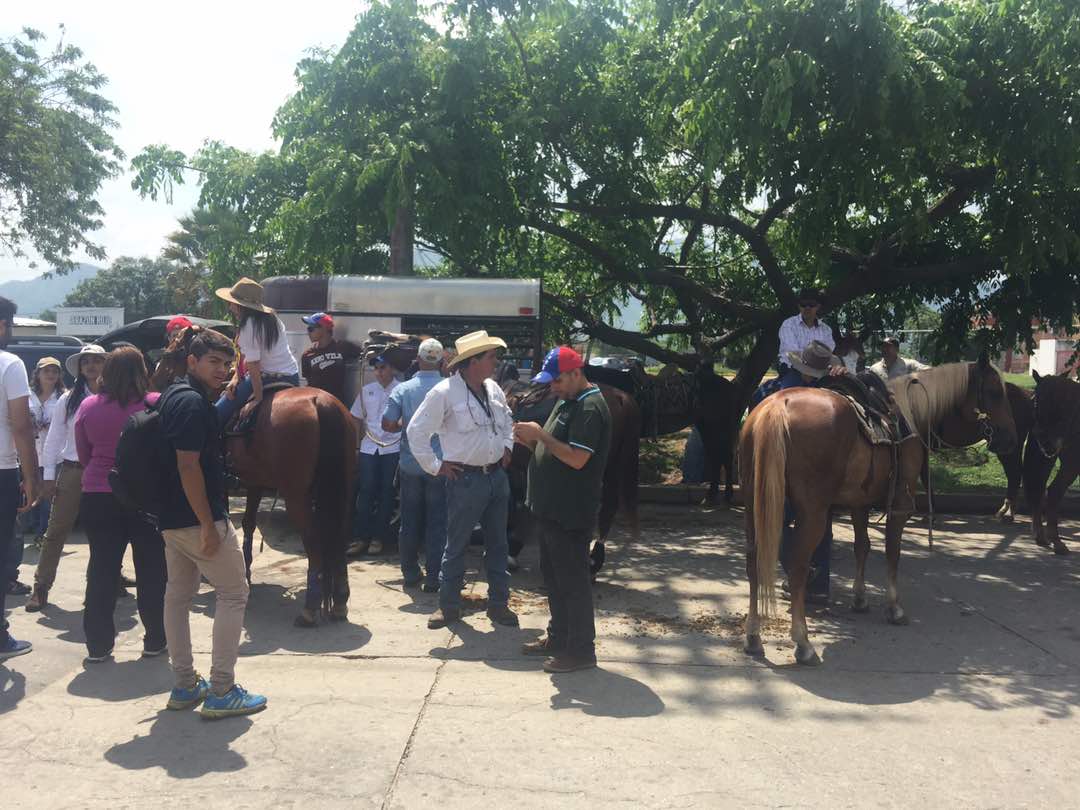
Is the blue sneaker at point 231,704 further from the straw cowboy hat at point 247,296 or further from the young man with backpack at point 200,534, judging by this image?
the straw cowboy hat at point 247,296

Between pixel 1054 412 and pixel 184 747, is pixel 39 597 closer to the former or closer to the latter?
pixel 184 747

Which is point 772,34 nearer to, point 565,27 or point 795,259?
point 565,27

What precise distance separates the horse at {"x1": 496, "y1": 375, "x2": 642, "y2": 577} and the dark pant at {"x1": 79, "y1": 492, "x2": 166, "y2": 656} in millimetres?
3234

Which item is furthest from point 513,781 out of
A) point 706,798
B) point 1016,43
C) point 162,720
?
point 1016,43

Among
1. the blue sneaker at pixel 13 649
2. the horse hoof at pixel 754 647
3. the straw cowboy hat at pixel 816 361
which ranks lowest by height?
the blue sneaker at pixel 13 649

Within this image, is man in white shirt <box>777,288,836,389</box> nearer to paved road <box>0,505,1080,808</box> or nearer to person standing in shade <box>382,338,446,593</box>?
paved road <box>0,505,1080,808</box>

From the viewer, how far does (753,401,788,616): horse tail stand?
5488 mm

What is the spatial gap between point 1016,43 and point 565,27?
199 inches

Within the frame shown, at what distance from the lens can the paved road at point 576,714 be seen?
3754 mm

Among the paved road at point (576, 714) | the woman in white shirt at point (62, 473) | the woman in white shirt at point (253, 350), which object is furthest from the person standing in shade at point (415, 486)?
the woman in white shirt at point (62, 473)

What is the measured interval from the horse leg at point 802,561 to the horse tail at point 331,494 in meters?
3.00

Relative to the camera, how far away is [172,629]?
4543mm

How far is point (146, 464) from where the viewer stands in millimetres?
4363

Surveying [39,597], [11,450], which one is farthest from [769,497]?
[39,597]
